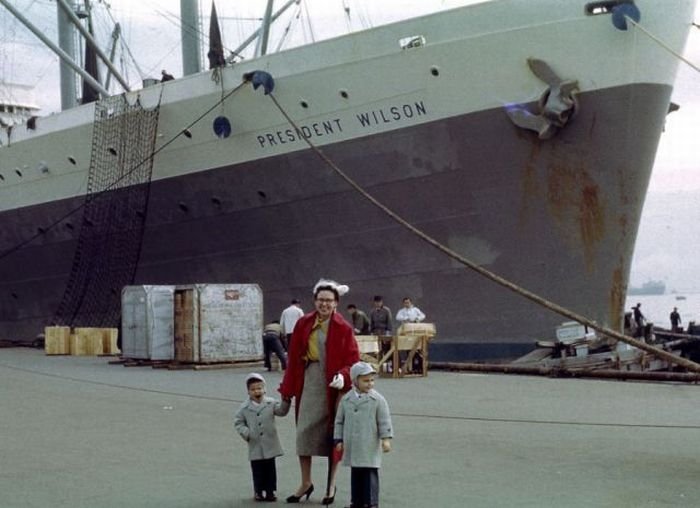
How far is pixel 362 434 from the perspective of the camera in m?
5.93

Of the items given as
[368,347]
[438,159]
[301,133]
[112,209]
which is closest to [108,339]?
[112,209]

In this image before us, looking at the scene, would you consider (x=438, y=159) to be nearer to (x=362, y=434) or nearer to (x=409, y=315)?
(x=409, y=315)

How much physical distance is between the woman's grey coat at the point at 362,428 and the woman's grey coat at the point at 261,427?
0.52m

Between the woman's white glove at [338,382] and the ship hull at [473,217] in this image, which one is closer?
the woman's white glove at [338,382]

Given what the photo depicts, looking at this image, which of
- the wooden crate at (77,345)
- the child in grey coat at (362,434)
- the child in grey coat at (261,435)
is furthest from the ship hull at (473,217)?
the child in grey coat at (362,434)

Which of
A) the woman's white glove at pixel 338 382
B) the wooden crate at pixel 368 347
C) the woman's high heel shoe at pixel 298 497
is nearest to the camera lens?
the woman's white glove at pixel 338 382

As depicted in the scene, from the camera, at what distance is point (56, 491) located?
6.53 metres

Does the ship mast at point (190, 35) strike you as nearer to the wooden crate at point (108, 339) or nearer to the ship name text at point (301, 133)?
the ship name text at point (301, 133)

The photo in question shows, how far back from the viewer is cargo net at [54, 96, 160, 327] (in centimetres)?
2170

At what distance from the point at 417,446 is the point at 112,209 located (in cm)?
1548

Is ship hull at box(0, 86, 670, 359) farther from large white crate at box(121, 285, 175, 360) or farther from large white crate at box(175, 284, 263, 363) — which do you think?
large white crate at box(121, 285, 175, 360)

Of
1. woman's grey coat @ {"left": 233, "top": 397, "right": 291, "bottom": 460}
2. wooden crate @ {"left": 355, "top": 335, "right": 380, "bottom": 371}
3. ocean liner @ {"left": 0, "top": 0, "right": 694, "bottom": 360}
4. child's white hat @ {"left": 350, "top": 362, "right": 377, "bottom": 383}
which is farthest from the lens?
ocean liner @ {"left": 0, "top": 0, "right": 694, "bottom": 360}

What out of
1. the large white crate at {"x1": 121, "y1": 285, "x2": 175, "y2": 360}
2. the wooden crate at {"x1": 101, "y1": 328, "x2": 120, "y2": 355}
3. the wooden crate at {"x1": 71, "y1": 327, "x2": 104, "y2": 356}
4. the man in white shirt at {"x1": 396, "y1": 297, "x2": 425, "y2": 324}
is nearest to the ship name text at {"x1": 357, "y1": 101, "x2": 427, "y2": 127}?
the man in white shirt at {"x1": 396, "y1": 297, "x2": 425, "y2": 324}

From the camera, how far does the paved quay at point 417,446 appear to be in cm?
639
